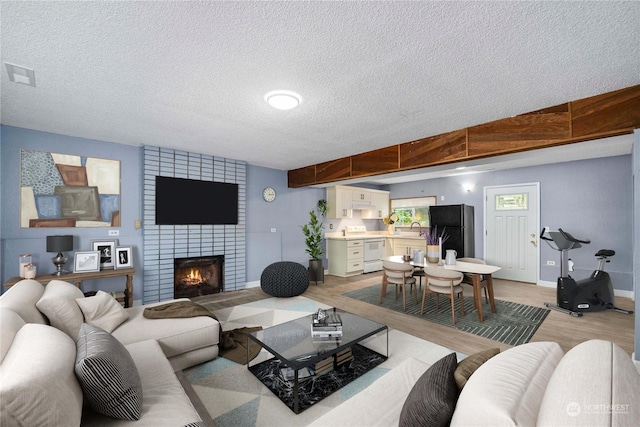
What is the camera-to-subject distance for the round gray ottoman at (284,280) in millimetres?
4449

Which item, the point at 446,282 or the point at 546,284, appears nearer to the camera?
the point at 446,282

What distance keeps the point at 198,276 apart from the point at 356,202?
13.2ft

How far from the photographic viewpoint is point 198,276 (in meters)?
4.70

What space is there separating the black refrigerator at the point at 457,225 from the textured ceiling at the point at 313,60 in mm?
3037

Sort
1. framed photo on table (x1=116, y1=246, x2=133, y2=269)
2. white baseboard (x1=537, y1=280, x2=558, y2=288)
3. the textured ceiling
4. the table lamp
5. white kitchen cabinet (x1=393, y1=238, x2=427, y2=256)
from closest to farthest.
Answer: the textured ceiling < the table lamp < framed photo on table (x1=116, y1=246, x2=133, y2=269) < white baseboard (x1=537, y1=280, x2=558, y2=288) < white kitchen cabinet (x1=393, y1=238, x2=427, y2=256)

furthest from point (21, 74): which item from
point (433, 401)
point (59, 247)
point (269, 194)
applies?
point (269, 194)

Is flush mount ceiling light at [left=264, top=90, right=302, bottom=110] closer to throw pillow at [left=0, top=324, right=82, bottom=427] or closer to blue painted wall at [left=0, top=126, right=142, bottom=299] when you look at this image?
throw pillow at [left=0, top=324, right=82, bottom=427]

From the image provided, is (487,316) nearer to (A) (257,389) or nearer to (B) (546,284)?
(B) (546,284)

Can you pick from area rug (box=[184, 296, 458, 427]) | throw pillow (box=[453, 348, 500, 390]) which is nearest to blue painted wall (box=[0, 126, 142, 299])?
area rug (box=[184, 296, 458, 427])

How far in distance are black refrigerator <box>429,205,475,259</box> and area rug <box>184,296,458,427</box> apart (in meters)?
3.25

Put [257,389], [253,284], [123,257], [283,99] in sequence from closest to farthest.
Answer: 1. [257,389]
2. [283,99]
3. [123,257]
4. [253,284]

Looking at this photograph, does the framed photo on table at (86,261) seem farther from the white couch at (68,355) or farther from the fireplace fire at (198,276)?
the white couch at (68,355)

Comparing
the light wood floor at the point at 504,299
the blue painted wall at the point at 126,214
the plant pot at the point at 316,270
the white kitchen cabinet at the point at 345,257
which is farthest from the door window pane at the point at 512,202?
the blue painted wall at the point at 126,214

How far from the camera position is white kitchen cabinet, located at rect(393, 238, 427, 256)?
664 cm
